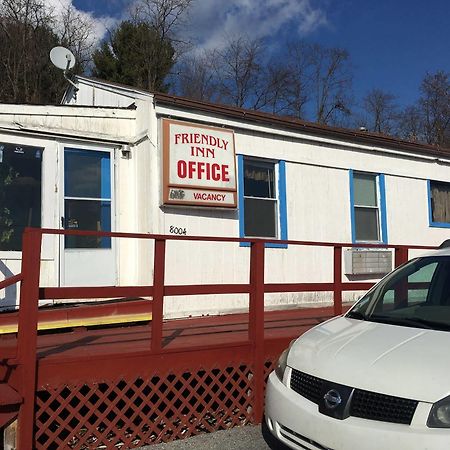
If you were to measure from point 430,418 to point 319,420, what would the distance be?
27.4 inches

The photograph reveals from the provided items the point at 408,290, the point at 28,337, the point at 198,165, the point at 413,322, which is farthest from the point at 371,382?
the point at 198,165

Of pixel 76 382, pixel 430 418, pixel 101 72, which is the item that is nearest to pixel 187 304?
pixel 76 382

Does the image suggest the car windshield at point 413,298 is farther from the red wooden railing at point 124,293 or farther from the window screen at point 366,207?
the window screen at point 366,207

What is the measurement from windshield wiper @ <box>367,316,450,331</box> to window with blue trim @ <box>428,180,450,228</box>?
765 cm

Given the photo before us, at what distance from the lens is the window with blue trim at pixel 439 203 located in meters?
11.0

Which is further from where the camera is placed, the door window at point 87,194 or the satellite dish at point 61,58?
the satellite dish at point 61,58

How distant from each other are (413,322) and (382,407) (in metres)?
0.89

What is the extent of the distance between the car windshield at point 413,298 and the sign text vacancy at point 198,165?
363 cm

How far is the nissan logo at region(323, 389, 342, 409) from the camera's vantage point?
3154 millimetres

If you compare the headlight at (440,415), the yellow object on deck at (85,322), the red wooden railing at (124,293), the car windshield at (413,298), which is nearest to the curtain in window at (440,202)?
the red wooden railing at (124,293)

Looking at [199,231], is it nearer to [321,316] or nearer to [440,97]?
[321,316]

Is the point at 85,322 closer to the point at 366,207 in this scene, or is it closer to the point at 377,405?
the point at 377,405

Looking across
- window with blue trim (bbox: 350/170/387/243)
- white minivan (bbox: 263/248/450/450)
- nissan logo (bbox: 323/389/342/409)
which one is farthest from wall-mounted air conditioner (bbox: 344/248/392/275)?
nissan logo (bbox: 323/389/342/409)

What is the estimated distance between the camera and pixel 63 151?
729 centimetres
